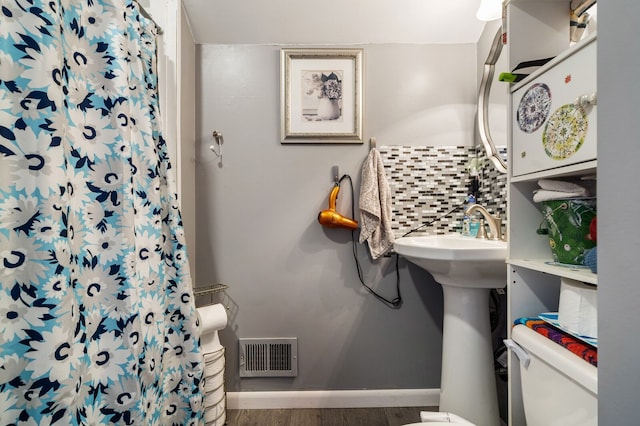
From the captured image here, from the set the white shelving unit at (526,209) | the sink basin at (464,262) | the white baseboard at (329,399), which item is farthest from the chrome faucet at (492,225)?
the white baseboard at (329,399)

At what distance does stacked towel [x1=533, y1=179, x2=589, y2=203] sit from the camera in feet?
2.54

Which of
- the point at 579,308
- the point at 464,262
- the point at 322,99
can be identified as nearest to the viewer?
the point at 579,308

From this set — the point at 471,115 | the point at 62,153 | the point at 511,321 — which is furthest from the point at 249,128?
the point at 511,321

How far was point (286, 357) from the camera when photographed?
1555 mm

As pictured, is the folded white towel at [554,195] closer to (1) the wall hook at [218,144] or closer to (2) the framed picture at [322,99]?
(2) the framed picture at [322,99]

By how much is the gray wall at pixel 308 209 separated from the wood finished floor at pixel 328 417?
165 mm

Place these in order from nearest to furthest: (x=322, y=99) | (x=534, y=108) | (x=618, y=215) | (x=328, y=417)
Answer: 1. (x=618, y=215)
2. (x=534, y=108)
3. (x=328, y=417)
4. (x=322, y=99)

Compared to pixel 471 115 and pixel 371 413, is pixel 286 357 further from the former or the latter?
pixel 471 115

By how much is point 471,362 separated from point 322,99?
1.38 meters

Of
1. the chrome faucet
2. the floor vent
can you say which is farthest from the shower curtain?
the chrome faucet

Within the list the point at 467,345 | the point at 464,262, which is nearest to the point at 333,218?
the point at 464,262

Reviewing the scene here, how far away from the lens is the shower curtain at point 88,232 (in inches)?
23.6

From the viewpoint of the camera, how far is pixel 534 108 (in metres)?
0.86

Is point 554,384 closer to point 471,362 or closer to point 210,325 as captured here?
point 471,362
